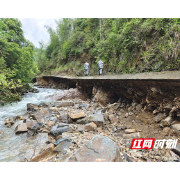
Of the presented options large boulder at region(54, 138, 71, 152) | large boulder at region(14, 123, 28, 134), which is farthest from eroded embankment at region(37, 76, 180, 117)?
large boulder at region(14, 123, 28, 134)

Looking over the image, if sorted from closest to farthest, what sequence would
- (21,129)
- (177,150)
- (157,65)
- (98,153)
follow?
(98,153), (177,150), (21,129), (157,65)

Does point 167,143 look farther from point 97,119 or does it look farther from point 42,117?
point 42,117

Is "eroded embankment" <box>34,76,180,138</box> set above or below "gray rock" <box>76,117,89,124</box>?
above

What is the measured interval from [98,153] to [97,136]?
40cm

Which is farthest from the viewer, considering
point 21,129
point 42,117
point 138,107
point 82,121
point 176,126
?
point 42,117

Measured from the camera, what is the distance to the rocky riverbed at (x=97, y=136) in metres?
1.74

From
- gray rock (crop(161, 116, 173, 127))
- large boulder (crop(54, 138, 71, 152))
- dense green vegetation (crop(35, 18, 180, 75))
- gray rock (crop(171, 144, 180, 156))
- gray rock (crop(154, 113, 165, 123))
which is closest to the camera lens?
gray rock (crop(171, 144, 180, 156))

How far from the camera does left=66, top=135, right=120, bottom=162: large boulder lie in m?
1.55

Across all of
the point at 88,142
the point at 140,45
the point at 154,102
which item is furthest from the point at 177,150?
the point at 140,45

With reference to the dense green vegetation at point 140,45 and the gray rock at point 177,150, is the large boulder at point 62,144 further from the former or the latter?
the dense green vegetation at point 140,45

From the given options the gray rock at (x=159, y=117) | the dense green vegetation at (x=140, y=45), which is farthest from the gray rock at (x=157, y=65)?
the gray rock at (x=159, y=117)

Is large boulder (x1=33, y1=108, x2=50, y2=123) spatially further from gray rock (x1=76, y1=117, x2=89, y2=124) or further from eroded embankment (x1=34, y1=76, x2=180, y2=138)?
eroded embankment (x1=34, y1=76, x2=180, y2=138)

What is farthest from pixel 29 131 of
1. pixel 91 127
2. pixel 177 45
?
pixel 177 45

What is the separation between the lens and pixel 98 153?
1.64m
